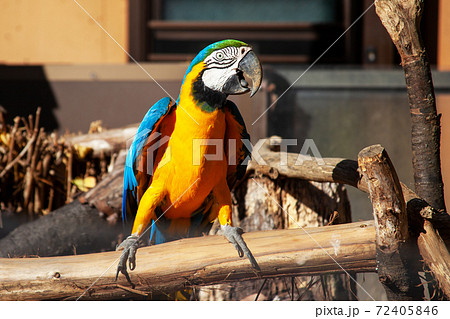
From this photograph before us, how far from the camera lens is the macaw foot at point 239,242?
131 cm

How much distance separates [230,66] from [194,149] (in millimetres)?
269

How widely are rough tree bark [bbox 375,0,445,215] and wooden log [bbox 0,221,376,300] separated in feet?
1.02

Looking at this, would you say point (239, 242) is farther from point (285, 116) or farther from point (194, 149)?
point (285, 116)

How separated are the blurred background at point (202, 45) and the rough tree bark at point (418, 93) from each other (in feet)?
3.22

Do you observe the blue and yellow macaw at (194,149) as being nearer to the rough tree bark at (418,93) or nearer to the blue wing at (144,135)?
the blue wing at (144,135)

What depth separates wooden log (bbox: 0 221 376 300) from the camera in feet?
4.26

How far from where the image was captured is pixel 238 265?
4.30ft

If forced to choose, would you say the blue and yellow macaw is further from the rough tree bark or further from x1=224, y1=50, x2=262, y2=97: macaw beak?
the rough tree bark

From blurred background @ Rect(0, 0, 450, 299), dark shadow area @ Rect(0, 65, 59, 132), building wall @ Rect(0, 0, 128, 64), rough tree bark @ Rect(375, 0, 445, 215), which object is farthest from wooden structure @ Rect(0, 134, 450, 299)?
building wall @ Rect(0, 0, 128, 64)

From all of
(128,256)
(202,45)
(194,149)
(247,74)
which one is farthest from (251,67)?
(202,45)

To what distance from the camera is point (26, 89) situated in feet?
9.61

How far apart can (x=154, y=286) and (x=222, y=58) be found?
2.25 feet

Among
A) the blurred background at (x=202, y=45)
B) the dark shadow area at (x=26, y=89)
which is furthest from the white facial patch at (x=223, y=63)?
the dark shadow area at (x=26, y=89)

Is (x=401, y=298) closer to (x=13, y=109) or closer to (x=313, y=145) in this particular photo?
(x=313, y=145)
